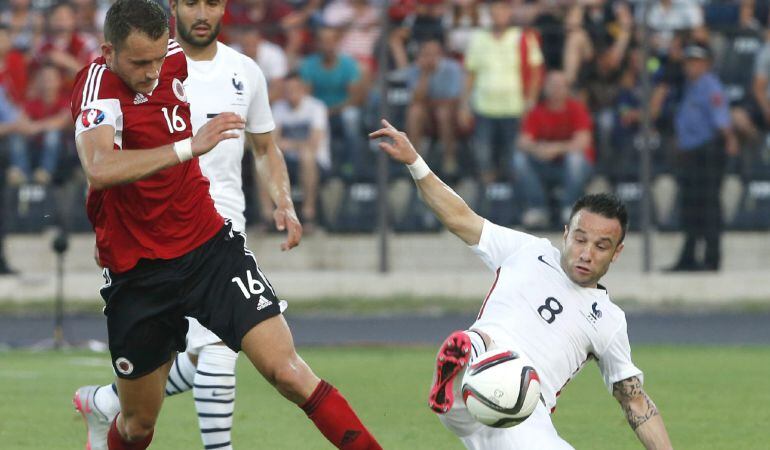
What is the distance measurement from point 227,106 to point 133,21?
1793 millimetres

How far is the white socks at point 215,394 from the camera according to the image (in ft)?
24.0

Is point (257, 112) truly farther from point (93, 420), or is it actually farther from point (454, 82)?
point (454, 82)

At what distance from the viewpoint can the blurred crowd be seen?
15258 mm

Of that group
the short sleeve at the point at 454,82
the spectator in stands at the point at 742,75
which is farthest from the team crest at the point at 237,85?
the spectator in stands at the point at 742,75

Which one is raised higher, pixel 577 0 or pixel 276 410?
pixel 577 0

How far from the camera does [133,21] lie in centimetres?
614

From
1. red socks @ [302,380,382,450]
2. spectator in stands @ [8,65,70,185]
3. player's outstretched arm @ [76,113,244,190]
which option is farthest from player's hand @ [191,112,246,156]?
spectator in stands @ [8,65,70,185]

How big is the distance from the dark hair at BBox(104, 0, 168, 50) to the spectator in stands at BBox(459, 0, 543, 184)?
30.5 feet

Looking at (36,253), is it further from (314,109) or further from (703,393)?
(703,393)

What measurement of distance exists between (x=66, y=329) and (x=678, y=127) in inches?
260

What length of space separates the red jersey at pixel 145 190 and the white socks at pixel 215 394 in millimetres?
1071

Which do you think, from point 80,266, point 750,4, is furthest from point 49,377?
point 750,4

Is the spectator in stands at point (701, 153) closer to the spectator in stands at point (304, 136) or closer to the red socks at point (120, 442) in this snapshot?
the spectator in stands at point (304, 136)

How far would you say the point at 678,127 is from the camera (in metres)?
15.6
